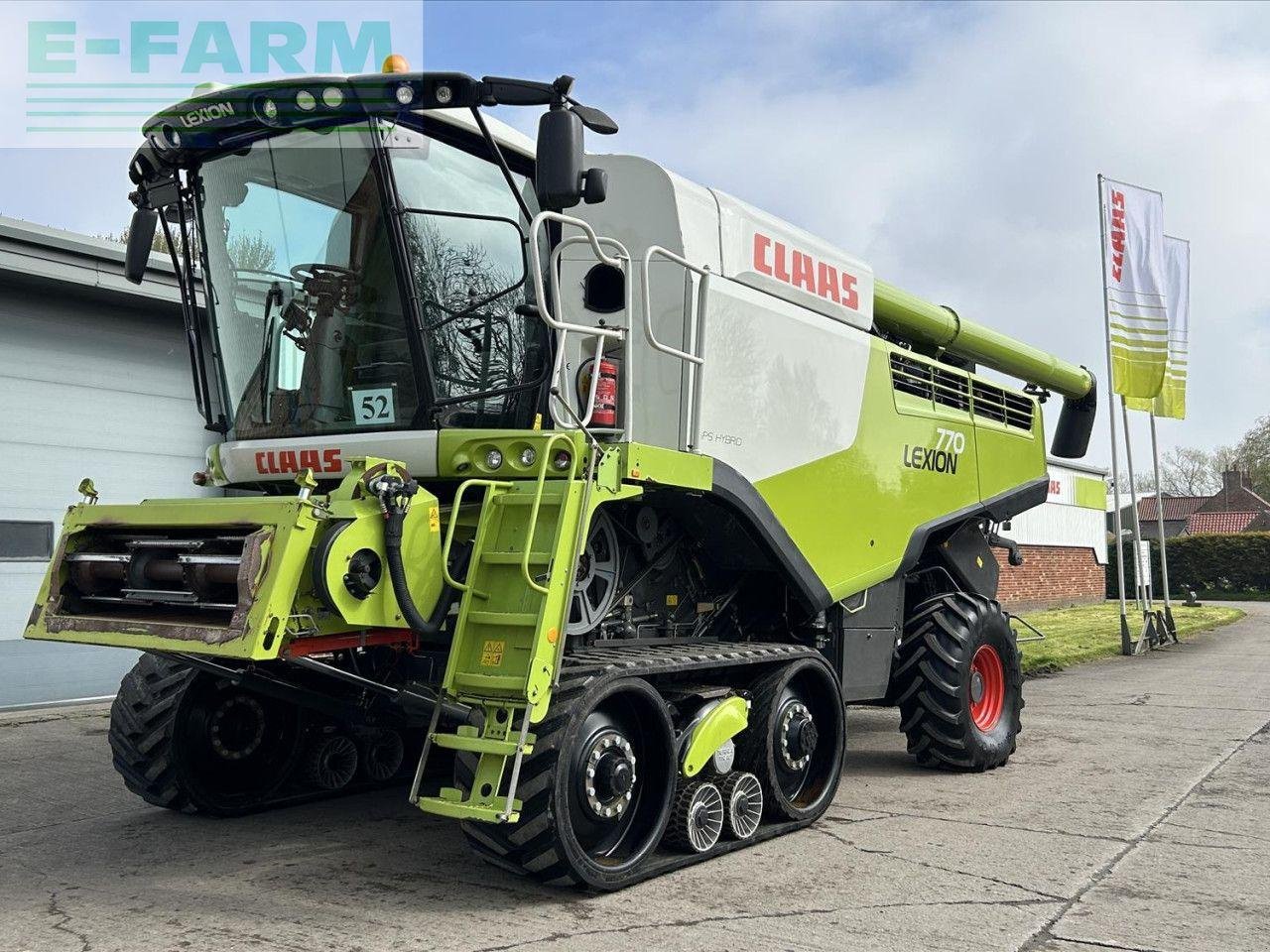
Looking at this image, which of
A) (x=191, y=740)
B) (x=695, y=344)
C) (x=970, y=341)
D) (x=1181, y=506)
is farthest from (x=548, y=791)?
(x=1181, y=506)

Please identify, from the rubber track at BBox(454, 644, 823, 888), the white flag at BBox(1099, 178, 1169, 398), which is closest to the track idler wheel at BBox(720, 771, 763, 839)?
the rubber track at BBox(454, 644, 823, 888)

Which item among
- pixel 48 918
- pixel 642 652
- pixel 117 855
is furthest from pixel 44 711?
pixel 642 652

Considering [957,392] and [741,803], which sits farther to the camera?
[957,392]

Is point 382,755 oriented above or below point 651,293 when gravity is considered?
below

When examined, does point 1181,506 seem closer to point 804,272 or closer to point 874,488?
point 874,488

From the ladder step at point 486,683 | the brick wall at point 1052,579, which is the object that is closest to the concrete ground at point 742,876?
the ladder step at point 486,683

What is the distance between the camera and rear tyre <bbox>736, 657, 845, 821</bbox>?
5574 mm

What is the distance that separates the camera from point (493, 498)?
474 cm

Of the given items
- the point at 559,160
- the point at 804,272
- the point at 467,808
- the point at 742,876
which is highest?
the point at 804,272

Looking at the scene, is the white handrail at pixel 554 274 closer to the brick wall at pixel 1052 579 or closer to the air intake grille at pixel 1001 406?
the air intake grille at pixel 1001 406

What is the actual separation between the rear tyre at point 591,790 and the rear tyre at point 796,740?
0.77 metres

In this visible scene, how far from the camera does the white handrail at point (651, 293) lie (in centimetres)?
508

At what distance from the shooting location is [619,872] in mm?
4609

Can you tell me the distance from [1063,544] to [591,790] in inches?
1039
